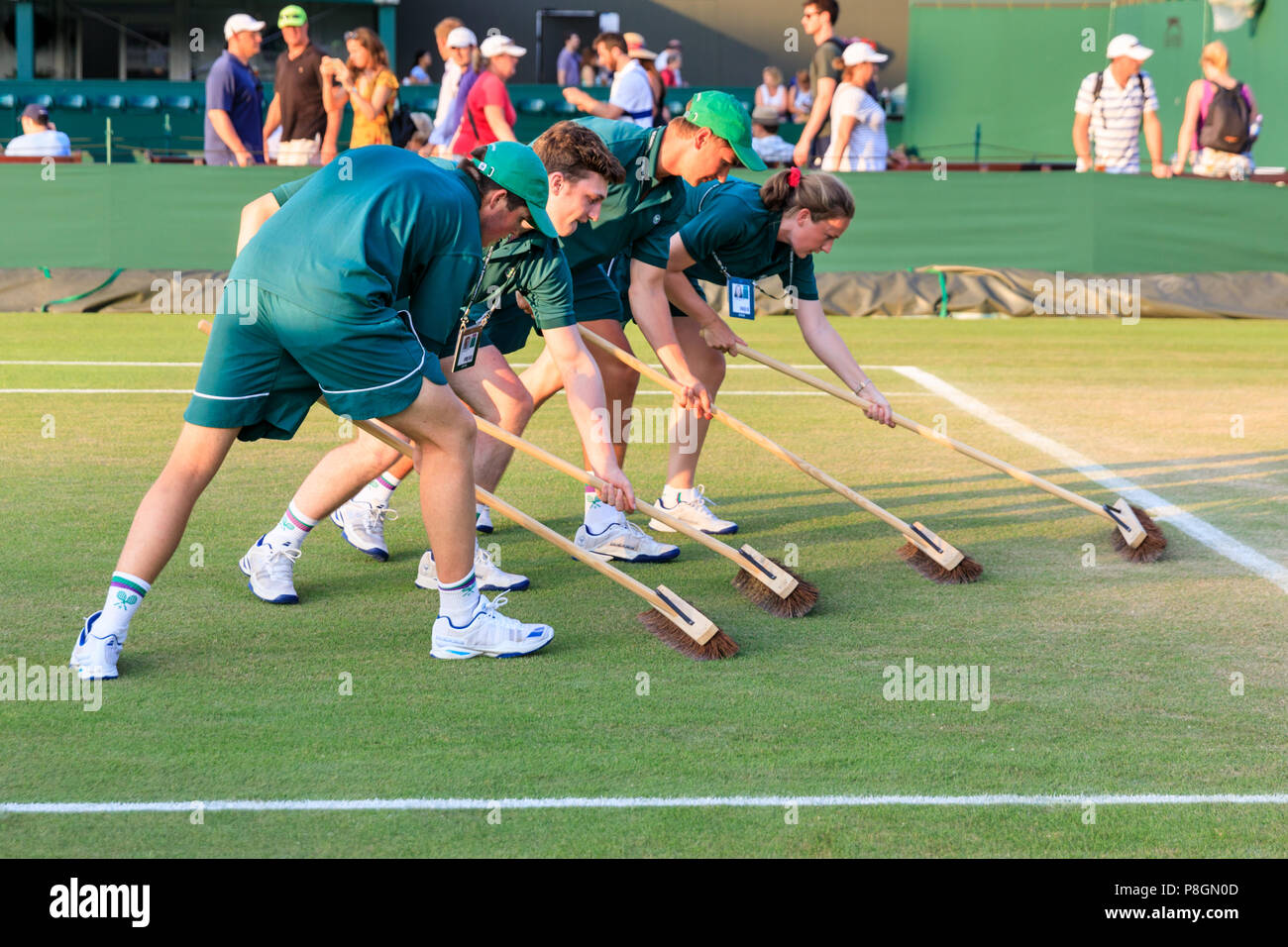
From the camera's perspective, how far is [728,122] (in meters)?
5.42

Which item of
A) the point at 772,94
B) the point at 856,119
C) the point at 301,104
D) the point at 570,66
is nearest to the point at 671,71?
the point at 772,94

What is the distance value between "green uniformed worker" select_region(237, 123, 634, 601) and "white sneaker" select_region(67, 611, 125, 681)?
36.3 inches

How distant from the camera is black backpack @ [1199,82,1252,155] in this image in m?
14.5

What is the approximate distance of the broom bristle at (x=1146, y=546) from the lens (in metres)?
6.16

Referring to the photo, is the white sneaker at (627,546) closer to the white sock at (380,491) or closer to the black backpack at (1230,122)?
the white sock at (380,491)

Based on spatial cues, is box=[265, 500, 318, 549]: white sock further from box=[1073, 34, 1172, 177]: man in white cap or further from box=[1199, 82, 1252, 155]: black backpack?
box=[1199, 82, 1252, 155]: black backpack

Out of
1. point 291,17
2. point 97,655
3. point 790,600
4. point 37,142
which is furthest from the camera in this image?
point 37,142

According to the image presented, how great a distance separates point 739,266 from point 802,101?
775 inches

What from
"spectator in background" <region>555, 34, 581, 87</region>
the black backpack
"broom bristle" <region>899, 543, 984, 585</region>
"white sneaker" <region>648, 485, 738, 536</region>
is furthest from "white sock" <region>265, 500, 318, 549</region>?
"spectator in background" <region>555, 34, 581, 87</region>

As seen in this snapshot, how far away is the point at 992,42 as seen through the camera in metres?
26.9

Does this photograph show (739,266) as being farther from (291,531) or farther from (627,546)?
(291,531)

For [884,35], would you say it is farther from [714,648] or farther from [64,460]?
[714,648]

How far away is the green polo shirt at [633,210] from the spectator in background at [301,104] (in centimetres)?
814

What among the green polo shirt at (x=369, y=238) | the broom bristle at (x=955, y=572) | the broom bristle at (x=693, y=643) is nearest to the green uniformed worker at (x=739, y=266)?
the broom bristle at (x=955, y=572)
